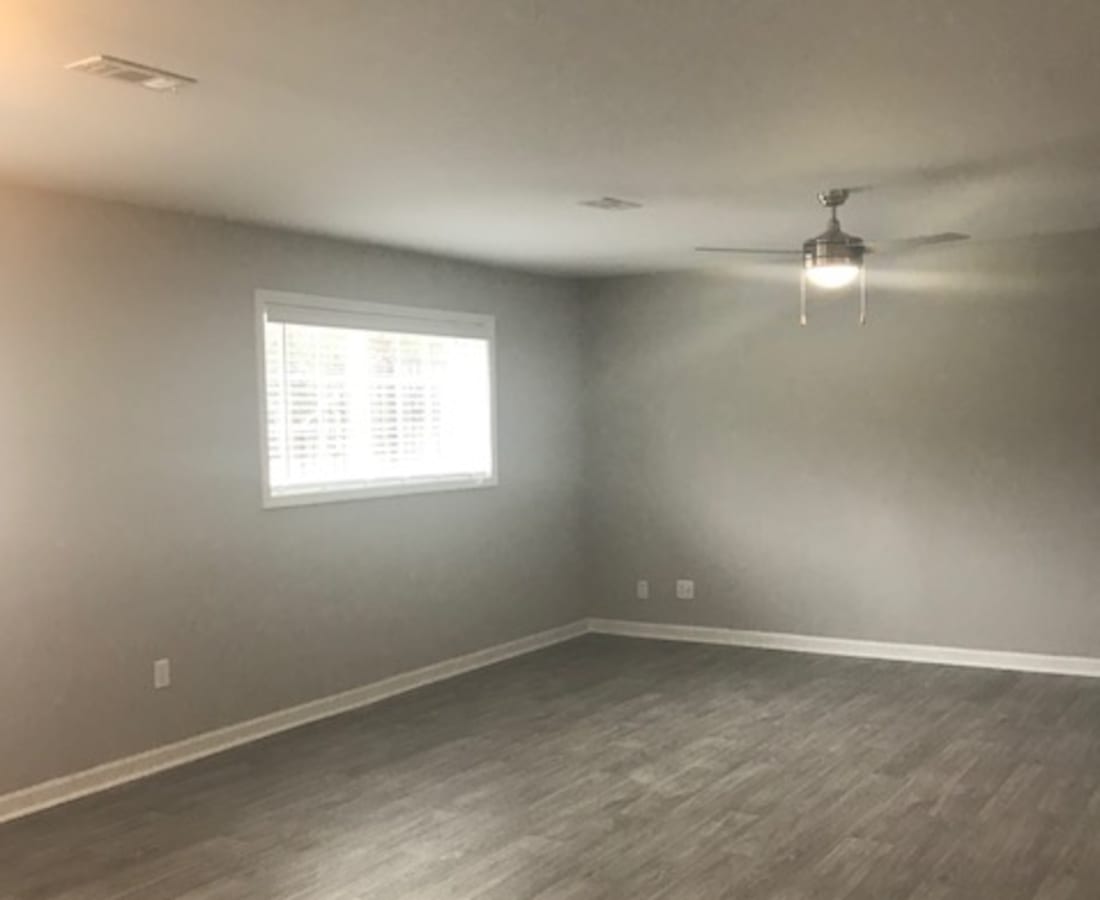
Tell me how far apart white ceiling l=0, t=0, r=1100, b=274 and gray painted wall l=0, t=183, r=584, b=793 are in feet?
1.03

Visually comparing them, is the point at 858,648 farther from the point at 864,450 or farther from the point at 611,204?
the point at 611,204

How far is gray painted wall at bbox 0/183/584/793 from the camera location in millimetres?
4387

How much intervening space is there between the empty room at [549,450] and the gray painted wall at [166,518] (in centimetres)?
2

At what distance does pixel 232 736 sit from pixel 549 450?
297 cm

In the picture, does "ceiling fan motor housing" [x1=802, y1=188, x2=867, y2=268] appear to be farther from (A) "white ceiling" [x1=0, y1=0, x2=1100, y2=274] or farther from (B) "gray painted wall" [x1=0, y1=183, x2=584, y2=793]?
(B) "gray painted wall" [x1=0, y1=183, x2=584, y2=793]

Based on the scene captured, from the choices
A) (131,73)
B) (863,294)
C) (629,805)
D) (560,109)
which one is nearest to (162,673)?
(629,805)

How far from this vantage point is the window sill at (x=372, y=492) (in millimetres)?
5460

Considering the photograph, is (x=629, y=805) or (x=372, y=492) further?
(x=372, y=492)

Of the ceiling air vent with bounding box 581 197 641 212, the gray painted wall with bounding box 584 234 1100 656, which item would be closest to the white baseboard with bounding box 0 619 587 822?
the gray painted wall with bounding box 584 234 1100 656

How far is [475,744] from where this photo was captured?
5.13 metres

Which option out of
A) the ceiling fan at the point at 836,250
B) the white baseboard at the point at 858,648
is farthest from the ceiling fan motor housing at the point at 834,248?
the white baseboard at the point at 858,648

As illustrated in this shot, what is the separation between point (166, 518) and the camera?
4898 millimetres

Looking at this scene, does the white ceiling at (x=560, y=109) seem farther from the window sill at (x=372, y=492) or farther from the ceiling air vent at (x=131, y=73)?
the window sill at (x=372, y=492)

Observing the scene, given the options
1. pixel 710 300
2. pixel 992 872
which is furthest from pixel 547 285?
pixel 992 872
